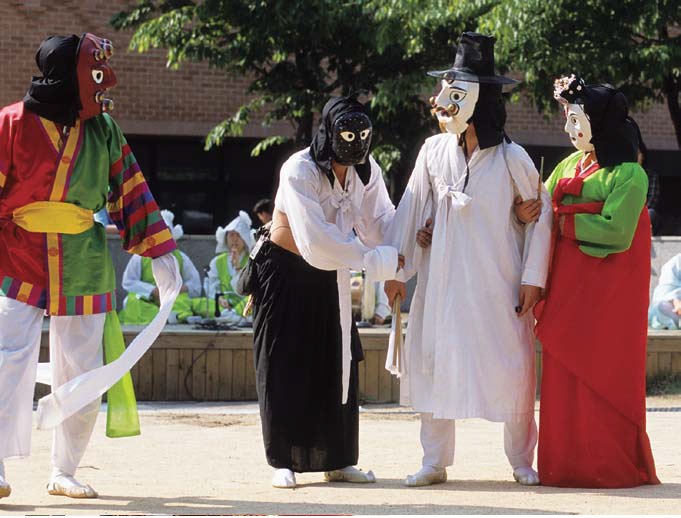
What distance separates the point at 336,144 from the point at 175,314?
19.2 feet

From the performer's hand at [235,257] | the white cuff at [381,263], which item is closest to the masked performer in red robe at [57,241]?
the white cuff at [381,263]

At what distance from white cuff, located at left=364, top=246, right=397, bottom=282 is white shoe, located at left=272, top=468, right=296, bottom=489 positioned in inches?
37.0

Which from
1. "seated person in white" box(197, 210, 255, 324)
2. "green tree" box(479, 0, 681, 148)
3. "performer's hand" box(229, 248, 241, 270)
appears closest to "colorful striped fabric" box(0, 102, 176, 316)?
"seated person in white" box(197, 210, 255, 324)

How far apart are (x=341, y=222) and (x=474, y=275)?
24.6 inches

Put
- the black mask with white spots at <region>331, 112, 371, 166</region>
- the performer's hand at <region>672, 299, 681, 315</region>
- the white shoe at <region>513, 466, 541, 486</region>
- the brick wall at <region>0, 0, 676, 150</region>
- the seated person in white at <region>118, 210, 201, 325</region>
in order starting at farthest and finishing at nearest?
the brick wall at <region>0, 0, 676, 150</region> → the seated person in white at <region>118, 210, 201, 325</region> → the performer's hand at <region>672, 299, 681, 315</region> → the white shoe at <region>513, 466, 541, 486</region> → the black mask with white spots at <region>331, 112, 371, 166</region>

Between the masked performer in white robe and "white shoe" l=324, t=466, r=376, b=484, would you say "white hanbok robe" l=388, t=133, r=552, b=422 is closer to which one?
the masked performer in white robe

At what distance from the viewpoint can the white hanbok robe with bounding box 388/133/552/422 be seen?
5949 millimetres

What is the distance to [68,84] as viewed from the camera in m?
5.62

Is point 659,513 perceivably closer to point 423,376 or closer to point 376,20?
point 423,376

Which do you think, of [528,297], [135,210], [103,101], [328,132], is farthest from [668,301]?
[103,101]

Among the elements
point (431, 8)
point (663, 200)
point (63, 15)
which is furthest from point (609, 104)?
point (663, 200)

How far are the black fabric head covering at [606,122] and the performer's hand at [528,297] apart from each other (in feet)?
2.08

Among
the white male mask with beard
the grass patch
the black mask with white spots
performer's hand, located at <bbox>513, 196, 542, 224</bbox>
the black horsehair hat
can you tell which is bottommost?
the grass patch

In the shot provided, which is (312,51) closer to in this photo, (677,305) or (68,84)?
(677,305)
